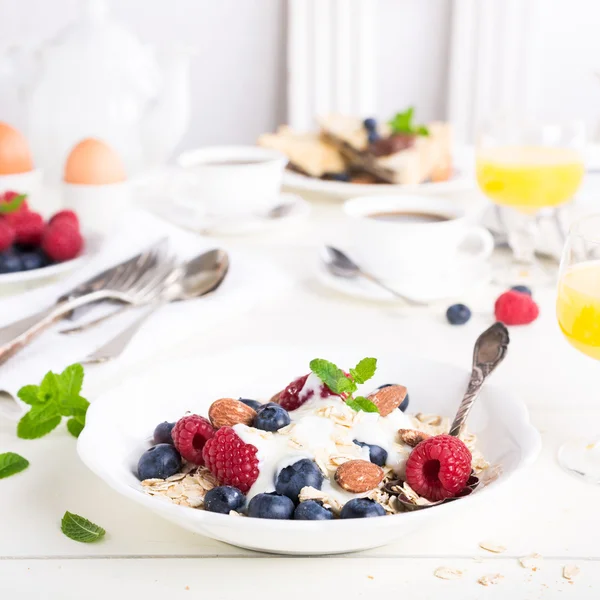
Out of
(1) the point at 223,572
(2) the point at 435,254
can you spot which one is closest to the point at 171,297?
(2) the point at 435,254

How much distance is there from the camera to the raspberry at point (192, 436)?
825 mm

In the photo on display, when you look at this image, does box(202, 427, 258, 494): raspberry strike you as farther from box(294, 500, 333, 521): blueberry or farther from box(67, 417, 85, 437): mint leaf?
box(67, 417, 85, 437): mint leaf

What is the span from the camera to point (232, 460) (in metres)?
0.77


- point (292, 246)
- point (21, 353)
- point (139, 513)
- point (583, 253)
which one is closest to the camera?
point (139, 513)

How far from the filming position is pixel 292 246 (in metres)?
1.75

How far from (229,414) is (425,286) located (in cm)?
66

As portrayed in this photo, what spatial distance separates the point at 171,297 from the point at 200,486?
577mm

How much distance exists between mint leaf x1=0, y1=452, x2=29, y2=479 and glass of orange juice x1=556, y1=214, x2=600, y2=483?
567mm

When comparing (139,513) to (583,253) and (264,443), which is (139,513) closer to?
(264,443)

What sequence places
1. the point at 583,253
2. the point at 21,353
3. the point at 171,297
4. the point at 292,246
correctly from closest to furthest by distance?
the point at 583,253, the point at 21,353, the point at 171,297, the point at 292,246

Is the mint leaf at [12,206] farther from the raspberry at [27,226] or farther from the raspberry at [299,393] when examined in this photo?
the raspberry at [299,393]

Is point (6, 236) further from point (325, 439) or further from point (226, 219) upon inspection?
point (325, 439)

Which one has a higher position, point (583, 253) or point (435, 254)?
point (583, 253)

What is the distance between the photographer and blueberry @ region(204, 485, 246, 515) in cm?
75
